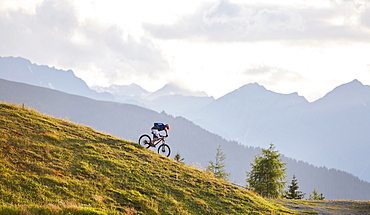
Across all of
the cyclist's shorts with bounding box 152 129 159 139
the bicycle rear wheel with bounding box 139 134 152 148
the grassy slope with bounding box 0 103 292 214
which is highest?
the cyclist's shorts with bounding box 152 129 159 139

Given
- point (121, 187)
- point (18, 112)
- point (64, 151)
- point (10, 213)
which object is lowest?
point (10, 213)

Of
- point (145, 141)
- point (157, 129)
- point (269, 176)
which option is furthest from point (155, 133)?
point (269, 176)

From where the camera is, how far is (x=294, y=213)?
2259 centimetres

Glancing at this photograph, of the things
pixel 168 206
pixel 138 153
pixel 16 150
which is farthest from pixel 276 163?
pixel 16 150

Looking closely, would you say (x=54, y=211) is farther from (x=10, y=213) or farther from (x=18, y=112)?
(x=18, y=112)

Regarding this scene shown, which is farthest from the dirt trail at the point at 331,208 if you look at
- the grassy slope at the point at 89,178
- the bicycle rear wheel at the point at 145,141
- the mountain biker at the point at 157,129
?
the bicycle rear wheel at the point at 145,141

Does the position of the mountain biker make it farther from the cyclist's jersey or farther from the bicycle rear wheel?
the bicycle rear wheel

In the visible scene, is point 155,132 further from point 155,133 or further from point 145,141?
point 145,141

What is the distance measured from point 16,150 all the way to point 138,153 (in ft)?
27.0

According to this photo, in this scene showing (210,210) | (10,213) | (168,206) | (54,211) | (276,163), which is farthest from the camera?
(276,163)

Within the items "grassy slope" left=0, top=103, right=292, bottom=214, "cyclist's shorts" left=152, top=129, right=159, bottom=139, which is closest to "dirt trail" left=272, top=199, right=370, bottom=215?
"grassy slope" left=0, top=103, right=292, bottom=214

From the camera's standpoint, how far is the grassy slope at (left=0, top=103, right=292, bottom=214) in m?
14.1

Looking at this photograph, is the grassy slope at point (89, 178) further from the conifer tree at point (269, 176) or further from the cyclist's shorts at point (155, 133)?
the conifer tree at point (269, 176)

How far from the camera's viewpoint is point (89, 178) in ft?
56.1
